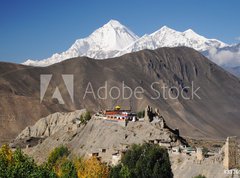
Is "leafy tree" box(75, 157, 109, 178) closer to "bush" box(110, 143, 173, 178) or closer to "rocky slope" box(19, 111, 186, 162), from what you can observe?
"bush" box(110, 143, 173, 178)

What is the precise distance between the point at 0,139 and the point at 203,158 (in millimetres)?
108165

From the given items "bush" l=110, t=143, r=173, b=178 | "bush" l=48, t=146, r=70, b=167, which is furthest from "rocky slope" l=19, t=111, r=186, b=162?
"bush" l=110, t=143, r=173, b=178

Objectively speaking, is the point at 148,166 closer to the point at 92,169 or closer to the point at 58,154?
the point at 92,169

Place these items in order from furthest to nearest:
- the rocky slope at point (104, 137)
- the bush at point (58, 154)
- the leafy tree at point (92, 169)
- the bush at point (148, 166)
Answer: the bush at point (58, 154) < the rocky slope at point (104, 137) < the leafy tree at point (92, 169) < the bush at point (148, 166)

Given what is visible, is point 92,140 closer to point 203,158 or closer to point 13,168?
point 203,158

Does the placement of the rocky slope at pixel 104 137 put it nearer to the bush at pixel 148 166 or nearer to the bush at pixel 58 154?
the bush at pixel 58 154

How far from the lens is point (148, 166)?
56.9 m

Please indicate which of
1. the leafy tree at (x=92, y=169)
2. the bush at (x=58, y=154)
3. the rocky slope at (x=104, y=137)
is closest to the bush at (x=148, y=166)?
the leafy tree at (x=92, y=169)

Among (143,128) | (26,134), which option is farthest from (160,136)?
(26,134)

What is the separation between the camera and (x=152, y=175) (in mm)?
56000

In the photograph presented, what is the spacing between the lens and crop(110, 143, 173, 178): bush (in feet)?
183

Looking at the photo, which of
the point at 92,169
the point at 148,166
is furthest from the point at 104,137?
the point at 148,166

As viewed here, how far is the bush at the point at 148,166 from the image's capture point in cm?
5578

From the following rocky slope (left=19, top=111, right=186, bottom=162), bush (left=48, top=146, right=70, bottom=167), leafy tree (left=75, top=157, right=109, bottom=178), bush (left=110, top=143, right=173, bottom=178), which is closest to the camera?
bush (left=110, top=143, right=173, bottom=178)
